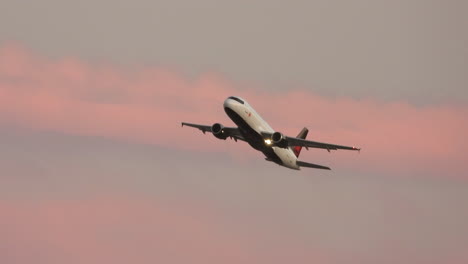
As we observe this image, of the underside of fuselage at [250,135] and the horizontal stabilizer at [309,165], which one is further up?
the horizontal stabilizer at [309,165]

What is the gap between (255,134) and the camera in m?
147

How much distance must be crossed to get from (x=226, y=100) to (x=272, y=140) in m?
7.60

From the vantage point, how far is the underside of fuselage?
14450 centimetres

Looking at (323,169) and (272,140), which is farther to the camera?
(323,169)

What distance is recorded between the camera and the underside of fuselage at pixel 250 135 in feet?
474

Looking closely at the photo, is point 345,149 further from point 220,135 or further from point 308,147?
point 220,135

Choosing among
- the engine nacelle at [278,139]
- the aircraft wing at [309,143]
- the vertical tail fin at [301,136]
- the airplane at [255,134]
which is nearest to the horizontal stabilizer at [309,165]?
the airplane at [255,134]

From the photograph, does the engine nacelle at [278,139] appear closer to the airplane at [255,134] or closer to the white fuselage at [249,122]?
the airplane at [255,134]

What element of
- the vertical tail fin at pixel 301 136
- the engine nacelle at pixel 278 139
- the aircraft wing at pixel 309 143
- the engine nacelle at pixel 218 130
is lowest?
the engine nacelle at pixel 278 139

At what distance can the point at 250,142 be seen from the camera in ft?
494

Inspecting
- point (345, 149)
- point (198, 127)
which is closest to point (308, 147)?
point (345, 149)

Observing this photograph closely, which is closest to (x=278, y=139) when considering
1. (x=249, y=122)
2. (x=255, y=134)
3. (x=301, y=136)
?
(x=255, y=134)

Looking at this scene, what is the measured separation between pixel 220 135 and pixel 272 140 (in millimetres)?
7486

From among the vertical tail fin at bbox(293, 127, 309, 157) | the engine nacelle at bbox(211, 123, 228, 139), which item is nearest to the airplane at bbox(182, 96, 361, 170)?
the engine nacelle at bbox(211, 123, 228, 139)
